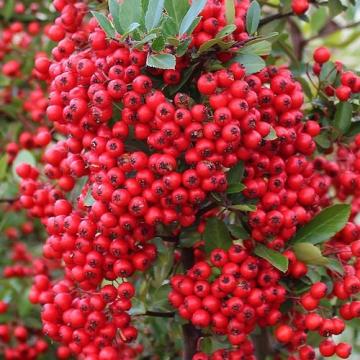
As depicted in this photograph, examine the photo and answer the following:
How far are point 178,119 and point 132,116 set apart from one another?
0.14 m

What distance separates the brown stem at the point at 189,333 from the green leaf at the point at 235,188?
0.32 metres

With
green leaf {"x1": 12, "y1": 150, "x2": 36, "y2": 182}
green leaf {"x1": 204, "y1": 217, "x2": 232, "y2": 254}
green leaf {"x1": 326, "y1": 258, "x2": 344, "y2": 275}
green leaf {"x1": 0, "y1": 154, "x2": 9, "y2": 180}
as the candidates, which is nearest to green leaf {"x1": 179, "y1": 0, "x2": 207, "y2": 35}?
green leaf {"x1": 204, "y1": 217, "x2": 232, "y2": 254}

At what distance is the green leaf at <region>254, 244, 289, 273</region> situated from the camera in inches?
68.7

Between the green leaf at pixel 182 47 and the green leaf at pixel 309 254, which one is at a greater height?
the green leaf at pixel 182 47

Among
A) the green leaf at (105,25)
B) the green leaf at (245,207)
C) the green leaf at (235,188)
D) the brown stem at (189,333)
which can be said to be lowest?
the brown stem at (189,333)

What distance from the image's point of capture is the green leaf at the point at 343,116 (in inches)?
77.9

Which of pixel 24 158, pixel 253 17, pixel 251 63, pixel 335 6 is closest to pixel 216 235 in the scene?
pixel 251 63

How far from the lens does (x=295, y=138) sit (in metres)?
1.83

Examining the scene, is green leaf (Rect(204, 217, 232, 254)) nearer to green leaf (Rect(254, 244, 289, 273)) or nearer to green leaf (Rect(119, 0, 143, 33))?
green leaf (Rect(254, 244, 289, 273))

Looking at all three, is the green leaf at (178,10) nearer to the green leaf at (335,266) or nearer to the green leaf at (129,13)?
the green leaf at (129,13)

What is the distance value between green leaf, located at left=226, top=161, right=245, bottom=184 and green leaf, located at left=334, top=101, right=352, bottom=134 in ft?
1.30

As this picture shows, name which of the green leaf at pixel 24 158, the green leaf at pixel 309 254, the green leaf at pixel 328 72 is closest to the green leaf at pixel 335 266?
the green leaf at pixel 309 254

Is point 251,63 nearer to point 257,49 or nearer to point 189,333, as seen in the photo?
point 257,49

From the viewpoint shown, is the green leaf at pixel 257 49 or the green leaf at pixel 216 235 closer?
the green leaf at pixel 257 49
